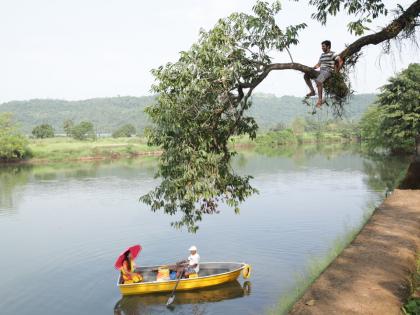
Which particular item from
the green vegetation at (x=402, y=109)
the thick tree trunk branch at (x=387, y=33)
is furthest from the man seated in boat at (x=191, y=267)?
the green vegetation at (x=402, y=109)

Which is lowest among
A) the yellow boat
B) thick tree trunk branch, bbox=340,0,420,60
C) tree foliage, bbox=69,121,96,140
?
the yellow boat

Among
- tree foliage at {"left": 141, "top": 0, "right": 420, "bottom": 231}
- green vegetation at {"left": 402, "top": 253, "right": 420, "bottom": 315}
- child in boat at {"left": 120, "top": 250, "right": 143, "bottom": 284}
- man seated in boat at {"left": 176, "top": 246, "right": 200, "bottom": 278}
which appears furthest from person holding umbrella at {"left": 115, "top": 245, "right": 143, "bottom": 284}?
green vegetation at {"left": 402, "top": 253, "right": 420, "bottom": 315}

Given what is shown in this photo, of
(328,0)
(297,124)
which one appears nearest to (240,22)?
(328,0)

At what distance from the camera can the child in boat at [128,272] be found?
17.5 m

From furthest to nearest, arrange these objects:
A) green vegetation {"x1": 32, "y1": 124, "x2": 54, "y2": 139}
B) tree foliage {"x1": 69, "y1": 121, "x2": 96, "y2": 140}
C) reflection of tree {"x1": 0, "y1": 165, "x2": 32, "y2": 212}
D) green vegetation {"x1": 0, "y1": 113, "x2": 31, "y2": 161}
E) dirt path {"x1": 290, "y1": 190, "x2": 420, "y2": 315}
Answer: green vegetation {"x1": 32, "y1": 124, "x2": 54, "y2": 139} → tree foliage {"x1": 69, "y1": 121, "x2": 96, "y2": 140} → green vegetation {"x1": 0, "y1": 113, "x2": 31, "y2": 161} → reflection of tree {"x1": 0, "y1": 165, "x2": 32, "y2": 212} → dirt path {"x1": 290, "y1": 190, "x2": 420, "y2": 315}

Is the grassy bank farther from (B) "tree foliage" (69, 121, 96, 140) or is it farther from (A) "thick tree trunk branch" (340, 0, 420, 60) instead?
(A) "thick tree trunk branch" (340, 0, 420, 60)

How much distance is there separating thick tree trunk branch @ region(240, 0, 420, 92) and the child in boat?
1098cm

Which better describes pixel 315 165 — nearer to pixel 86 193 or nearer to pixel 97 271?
pixel 86 193

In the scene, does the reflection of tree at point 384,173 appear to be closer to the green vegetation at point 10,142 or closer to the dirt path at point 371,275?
the dirt path at point 371,275

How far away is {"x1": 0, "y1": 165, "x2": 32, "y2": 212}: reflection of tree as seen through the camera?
3840 cm

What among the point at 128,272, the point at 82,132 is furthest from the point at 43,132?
the point at 128,272

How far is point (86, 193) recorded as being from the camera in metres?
43.4

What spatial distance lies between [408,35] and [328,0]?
2118 millimetres

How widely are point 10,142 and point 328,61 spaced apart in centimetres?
8006
